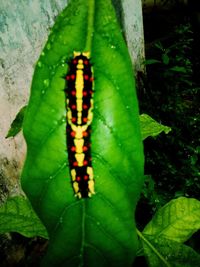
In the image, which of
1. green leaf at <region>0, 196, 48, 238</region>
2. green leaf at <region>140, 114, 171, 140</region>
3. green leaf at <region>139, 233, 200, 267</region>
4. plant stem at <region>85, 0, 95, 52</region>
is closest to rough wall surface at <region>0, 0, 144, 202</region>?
green leaf at <region>0, 196, 48, 238</region>

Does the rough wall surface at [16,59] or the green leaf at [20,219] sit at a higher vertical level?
the rough wall surface at [16,59]

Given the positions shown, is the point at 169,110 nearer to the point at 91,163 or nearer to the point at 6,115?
the point at 6,115

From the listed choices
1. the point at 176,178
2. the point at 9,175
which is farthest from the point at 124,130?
the point at 176,178

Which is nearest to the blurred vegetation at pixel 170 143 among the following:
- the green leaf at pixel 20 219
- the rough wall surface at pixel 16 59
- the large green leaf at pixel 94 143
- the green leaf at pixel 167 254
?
the rough wall surface at pixel 16 59

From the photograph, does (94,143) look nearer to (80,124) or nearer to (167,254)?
(80,124)

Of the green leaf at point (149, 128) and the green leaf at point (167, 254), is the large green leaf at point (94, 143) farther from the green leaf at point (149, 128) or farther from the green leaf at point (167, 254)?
the green leaf at point (149, 128)

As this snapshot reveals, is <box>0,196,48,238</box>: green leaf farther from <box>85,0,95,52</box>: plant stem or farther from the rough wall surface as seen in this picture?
the rough wall surface

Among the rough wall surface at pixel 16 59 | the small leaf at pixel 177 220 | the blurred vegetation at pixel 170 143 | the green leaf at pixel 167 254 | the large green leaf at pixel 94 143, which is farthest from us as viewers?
the blurred vegetation at pixel 170 143

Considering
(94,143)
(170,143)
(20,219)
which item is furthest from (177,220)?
(170,143)
